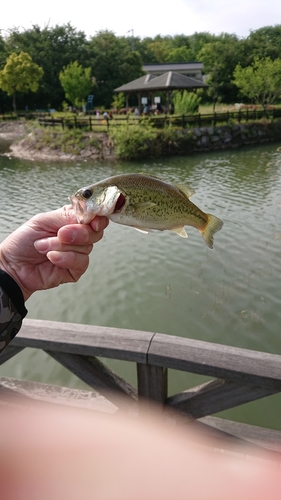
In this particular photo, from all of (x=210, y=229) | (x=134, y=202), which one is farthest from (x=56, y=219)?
(x=210, y=229)

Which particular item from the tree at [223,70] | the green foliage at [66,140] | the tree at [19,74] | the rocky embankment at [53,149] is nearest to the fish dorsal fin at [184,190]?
the rocky embankment at [53,149]

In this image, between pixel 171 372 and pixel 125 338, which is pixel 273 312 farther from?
pixel 125 338

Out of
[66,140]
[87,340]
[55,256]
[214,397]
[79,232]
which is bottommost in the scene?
[214,397]

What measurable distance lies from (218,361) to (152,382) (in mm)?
608

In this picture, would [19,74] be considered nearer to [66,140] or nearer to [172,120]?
[66,140]

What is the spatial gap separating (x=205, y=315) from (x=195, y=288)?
976 mm

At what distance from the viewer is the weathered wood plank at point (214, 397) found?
247cm

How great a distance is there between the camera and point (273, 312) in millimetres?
6945

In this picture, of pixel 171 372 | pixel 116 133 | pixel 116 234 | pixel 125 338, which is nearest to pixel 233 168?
pixel 116 133

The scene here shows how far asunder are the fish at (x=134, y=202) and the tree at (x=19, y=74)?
158 ft

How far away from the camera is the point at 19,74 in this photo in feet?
141

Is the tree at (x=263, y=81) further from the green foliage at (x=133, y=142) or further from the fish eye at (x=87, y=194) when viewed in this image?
the fish eye at (x=87, y=194)

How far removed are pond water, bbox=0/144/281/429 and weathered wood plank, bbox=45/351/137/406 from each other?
268cm

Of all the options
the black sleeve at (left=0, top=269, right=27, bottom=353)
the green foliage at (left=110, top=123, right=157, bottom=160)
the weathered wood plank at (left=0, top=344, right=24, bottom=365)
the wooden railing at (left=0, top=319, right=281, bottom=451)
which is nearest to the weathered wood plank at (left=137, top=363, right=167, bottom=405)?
the wooden railing at (left=0, top=319, right=281, bottom=451)
